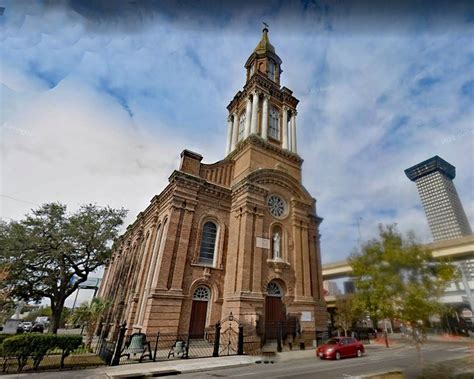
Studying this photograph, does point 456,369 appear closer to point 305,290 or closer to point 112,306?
point 305,290

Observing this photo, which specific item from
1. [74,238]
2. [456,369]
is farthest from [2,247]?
[456,369]

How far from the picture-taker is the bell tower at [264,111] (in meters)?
28.0

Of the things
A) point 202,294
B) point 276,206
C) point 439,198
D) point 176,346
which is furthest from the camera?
point 276,206

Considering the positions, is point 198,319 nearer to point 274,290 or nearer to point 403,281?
point 274,290

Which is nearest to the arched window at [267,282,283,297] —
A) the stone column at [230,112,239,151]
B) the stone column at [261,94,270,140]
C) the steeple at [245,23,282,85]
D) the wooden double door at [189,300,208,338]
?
the wooden double door at [189,300,208,338]

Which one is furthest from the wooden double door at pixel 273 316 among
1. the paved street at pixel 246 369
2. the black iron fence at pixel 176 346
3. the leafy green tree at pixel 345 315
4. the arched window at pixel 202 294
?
the leafy green tree at pixel 345 315

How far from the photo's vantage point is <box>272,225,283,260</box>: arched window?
2148cm

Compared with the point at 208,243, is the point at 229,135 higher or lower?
higher

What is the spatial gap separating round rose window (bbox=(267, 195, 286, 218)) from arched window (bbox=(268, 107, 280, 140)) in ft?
28.6

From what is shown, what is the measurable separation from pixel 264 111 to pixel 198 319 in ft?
69.9

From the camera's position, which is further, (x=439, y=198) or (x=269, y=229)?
(x=269, y=229)

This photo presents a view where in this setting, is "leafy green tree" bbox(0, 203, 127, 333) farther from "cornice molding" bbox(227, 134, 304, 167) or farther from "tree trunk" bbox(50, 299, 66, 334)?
"cornice molding" bbox(227, 134, 304, 167)

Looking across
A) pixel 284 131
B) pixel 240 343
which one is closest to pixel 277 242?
pixel 240 343

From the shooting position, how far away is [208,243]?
20.4 m
